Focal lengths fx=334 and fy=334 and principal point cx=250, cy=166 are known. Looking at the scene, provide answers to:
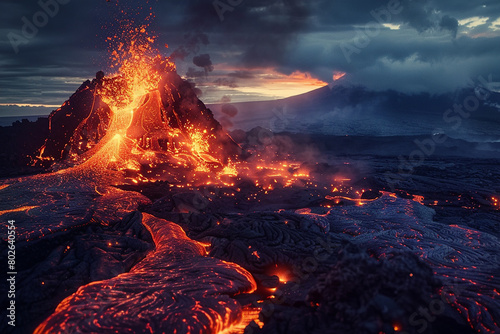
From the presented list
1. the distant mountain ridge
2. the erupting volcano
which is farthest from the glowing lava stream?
the distant mountain ridge

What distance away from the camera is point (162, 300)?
446 cm

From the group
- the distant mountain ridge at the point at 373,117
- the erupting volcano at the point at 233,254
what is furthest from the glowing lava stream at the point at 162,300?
the distant mountain ridge at the point at 373,117

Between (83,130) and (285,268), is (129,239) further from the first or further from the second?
(83,130)

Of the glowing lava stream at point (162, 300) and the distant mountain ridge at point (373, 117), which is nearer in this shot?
the glowing lava stream at point (162, 300)

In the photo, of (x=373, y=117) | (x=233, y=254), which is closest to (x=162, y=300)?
(x=233, y=254)

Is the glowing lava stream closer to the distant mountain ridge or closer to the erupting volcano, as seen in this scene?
the erupting volcano

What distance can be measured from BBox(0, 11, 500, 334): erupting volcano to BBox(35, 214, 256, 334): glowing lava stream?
0.06 feet

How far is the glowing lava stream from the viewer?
156 inches

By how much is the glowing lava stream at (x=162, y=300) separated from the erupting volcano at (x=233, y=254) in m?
0.02

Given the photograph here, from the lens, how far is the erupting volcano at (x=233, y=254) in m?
3.93

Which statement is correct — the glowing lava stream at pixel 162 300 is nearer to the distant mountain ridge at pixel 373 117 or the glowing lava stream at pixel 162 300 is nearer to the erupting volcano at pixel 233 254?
the erupting volcano at pixel 233 254

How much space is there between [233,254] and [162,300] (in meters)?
1.96

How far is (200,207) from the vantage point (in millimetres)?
9492

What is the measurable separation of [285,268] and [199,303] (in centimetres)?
194
